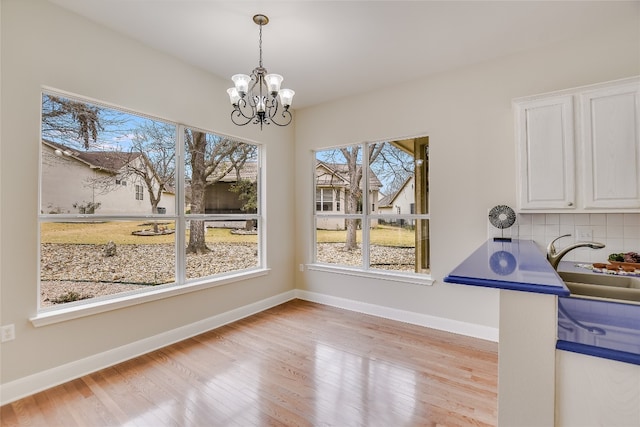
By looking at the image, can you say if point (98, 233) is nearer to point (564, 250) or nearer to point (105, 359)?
point (105, 359)

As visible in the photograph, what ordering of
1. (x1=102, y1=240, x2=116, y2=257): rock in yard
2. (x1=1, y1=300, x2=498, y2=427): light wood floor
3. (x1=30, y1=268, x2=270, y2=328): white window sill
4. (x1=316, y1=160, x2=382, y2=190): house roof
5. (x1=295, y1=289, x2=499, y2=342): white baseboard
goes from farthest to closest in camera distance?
(x1=316, y1=160, x2=382, y2=190): house roof
(x1=295, y1=289, x2=499, y2=342): white baseboard
(x1=102, y1=240, x2=116, y2=257): rock in yard
(x1=30, y1=268, x2=270, y2=328): white window sill
(x1=1, y1=300, x2=498, y2=427): light wood floor

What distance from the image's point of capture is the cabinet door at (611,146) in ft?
7.17

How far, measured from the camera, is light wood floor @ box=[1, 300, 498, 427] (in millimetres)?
1857

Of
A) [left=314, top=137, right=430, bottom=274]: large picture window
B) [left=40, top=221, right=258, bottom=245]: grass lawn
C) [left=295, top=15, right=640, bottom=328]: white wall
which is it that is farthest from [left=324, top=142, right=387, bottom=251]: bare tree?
[left=40, top=221, right=258, bottom=245]: grass lawn

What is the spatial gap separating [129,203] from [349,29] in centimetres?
254

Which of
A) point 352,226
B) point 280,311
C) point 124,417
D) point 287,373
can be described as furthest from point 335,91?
point 124,417

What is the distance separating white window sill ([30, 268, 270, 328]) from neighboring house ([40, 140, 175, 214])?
0.77m

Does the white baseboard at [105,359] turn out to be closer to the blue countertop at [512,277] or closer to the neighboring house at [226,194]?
the neighboring house at [226,194]

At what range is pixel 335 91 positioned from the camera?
3777 millimetres

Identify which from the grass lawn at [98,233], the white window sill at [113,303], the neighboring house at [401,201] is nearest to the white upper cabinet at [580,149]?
the neighboring house at [401,201]

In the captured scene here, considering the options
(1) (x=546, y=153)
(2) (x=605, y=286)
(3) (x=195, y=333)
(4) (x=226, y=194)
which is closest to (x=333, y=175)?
(4) (x=226, y=194)

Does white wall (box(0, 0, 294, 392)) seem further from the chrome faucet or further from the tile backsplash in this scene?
the tile backsplash

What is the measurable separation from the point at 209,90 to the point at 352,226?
245 cm

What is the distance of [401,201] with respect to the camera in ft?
11.9
